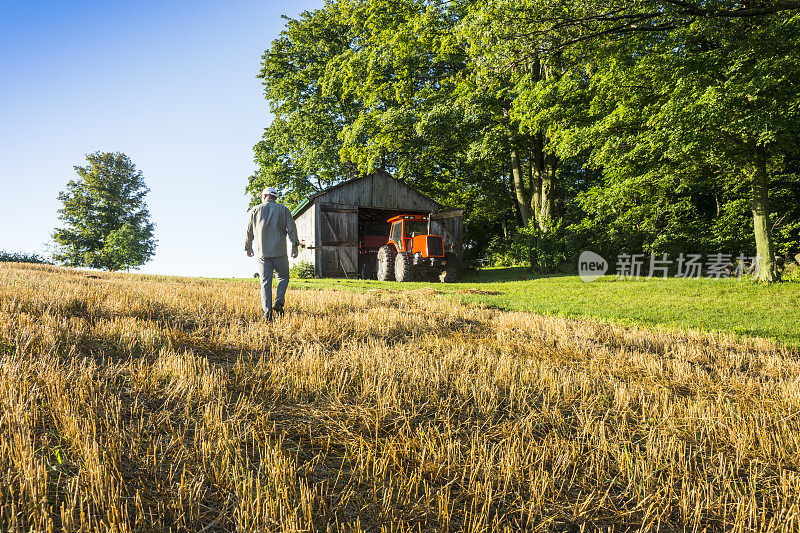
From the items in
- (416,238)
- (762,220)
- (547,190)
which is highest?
(547,190)

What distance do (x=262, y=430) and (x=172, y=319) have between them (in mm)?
4403

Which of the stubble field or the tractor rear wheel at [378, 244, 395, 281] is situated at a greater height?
the tractor rear wheel at [378, 244, 395, 281]

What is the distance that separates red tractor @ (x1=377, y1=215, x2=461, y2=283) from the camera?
15.4 meters

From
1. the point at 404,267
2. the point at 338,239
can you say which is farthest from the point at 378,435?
the point at 338,239

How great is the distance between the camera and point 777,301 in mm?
10766

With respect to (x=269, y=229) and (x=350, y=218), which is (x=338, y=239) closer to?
(x=350, y=218)

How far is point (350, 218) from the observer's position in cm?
2064

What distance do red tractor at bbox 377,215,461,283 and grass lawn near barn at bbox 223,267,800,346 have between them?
2.47 meters

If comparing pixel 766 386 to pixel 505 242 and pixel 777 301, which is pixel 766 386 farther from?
pixel 505 242

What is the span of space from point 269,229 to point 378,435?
16.1 ft

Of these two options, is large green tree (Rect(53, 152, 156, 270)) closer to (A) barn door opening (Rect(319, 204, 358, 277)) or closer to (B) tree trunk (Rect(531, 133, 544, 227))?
(A) barn door opening (Rect(319, 204, 358, 277))

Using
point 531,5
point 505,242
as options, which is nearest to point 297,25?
point 505,242

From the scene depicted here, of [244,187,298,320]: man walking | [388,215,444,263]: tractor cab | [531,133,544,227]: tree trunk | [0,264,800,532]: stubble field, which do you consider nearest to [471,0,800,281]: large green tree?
[531,133,544,227]: tree trunk

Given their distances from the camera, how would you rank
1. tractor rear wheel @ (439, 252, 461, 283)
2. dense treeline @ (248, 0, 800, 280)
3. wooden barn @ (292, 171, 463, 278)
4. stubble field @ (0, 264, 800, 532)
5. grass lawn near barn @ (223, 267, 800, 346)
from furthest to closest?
wooden barn @ (292, 171, 463, 278) → tractor rear wheel @ (439, 252, 461, 283) → dense treeline @ (248, 0, 800, 280) → grass lawn near barn @ (223, 267, 800, 346) → stubble field @ (0, 264, 800, 532)
